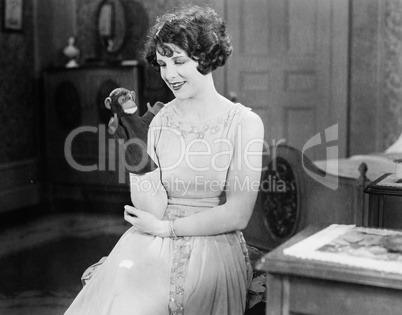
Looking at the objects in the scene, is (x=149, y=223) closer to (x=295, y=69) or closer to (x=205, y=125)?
(x=205, y=125)

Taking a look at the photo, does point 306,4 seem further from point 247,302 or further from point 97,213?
point 247,302

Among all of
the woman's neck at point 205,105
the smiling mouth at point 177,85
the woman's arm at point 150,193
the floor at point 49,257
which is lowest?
the floor at point 49,257

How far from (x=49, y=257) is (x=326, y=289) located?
9.18 ft

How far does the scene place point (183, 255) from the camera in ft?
4.86

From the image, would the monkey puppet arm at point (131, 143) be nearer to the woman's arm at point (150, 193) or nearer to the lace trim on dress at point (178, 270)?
the woman's arm at point (150, 193)

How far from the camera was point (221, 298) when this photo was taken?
1471mm

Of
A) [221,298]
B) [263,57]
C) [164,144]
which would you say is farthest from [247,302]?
[263,57]

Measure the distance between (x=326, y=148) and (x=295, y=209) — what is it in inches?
76.9

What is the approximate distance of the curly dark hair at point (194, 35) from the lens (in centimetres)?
147

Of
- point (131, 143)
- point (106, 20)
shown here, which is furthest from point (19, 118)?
point (131, 143)

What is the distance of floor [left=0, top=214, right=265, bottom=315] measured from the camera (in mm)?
2928

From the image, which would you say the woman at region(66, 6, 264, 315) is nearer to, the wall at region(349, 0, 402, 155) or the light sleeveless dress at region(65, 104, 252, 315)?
the light sleeveless dress at region(65, 104, 252, 315)

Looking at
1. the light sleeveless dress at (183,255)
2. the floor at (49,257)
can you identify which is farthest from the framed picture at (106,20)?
the light sleeveless dress at (183,255)

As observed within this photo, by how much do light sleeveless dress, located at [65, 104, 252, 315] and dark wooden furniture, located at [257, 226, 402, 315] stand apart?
324 mm
